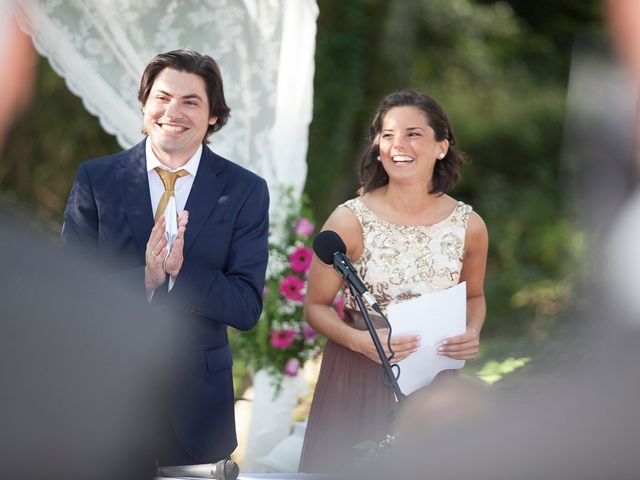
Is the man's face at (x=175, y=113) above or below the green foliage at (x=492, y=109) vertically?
below

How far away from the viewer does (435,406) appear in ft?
3.50

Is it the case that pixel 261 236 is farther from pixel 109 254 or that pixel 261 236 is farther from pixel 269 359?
pixel 269 359

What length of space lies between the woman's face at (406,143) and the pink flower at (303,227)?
48.0 inches

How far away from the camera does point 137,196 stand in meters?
2.64

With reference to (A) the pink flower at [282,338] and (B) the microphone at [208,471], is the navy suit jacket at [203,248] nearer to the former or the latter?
(B) the microphone at [208,471]

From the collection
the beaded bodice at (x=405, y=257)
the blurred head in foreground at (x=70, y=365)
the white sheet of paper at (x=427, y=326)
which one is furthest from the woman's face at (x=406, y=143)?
the blurred head in foreground at (x=70, y=365)

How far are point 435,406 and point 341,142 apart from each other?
313 inches

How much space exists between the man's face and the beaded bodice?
709 millimetres

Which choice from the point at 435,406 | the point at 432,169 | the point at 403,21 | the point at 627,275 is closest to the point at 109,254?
the point at 432,169

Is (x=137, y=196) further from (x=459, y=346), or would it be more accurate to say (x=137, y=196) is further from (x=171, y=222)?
(x=459, y=346)

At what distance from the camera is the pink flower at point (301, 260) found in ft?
14.0

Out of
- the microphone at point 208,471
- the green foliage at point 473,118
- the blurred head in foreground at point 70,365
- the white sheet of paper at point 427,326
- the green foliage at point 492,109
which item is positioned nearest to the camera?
the blurred head in foreground at point 70,365

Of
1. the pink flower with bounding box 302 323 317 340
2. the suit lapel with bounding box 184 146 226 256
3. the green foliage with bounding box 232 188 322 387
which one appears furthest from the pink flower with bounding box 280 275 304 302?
the suit lapel with bounding box 184 146 226 256

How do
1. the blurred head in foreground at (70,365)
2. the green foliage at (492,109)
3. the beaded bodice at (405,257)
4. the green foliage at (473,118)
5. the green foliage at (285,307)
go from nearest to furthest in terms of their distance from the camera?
1. the blurred head in foreground at (70,365)
2. the beaded bodice at (405,257)
3. the green foliage at (285,307)
4. the green foliage at (473,118)
5. the green foliage at (492,109)
